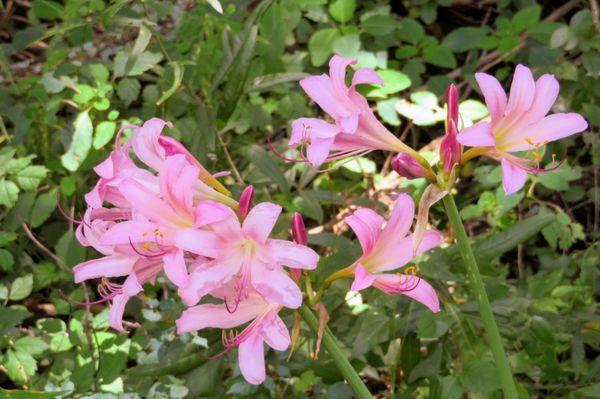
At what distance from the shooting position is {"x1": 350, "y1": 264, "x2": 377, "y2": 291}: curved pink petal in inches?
41.2

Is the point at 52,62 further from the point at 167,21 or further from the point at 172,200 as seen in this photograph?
the point at 172,200

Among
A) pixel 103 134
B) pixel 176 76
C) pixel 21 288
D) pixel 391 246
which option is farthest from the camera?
pixel 103 134

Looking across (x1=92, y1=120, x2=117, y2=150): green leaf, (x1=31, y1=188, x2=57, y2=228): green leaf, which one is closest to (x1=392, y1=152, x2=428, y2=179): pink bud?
(x1=92, y1=120, x2=117, y2=150): green leaf

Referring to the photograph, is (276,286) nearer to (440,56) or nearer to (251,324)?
(251,324)

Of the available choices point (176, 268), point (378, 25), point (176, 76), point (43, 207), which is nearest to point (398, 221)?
point (176, 268)

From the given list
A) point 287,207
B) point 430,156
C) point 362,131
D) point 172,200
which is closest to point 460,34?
point 430,156

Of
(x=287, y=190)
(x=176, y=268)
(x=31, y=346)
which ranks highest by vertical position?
(x=176, y=268)

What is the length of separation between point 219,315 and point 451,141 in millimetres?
326

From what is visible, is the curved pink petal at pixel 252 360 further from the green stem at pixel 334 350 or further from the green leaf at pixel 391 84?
the green leaf at pixel 391 84

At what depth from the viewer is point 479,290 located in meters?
1.13

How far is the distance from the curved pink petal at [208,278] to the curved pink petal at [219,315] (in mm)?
73

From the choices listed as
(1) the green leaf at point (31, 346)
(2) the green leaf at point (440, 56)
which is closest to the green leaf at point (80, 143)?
(1) the green leaf at point (31, 346)

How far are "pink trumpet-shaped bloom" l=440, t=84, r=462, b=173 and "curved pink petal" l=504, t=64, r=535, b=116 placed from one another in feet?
0.24

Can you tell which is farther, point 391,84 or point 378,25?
point 378,25
